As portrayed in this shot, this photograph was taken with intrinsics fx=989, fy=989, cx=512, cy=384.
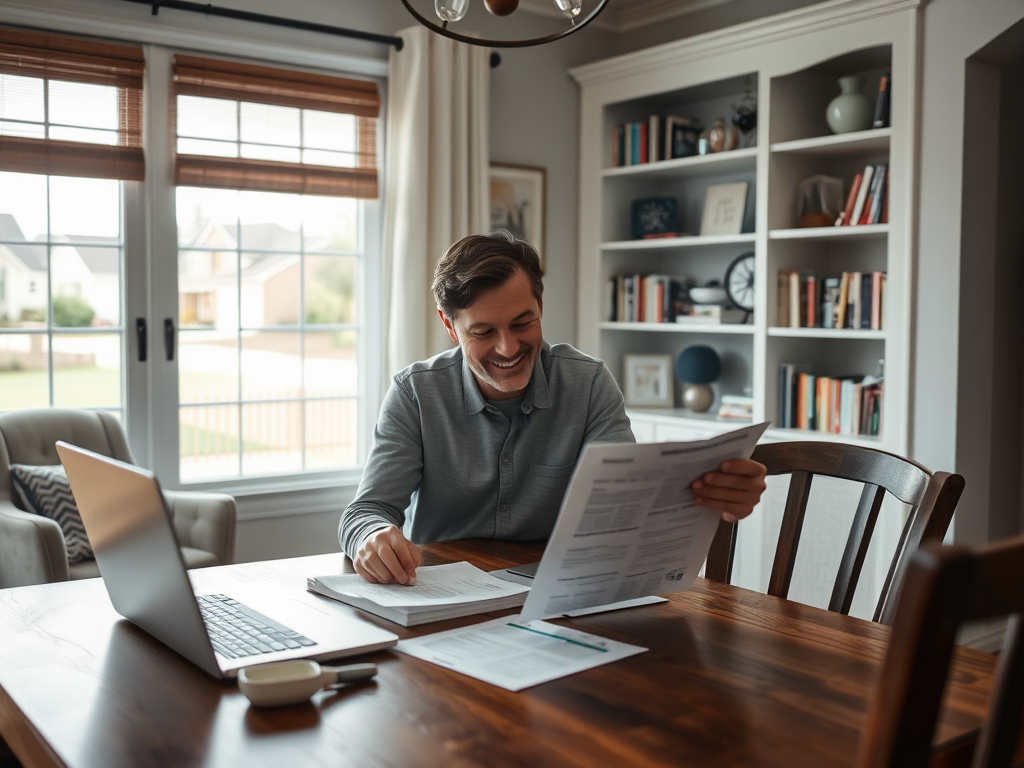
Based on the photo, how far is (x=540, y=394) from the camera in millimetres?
1997

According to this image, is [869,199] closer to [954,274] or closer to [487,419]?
[954,274]

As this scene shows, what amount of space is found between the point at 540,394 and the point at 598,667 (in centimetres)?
86

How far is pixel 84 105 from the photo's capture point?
10.9 ft

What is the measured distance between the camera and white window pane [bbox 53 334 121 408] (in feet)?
11.2

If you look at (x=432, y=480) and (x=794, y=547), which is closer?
(x=794, y=547)

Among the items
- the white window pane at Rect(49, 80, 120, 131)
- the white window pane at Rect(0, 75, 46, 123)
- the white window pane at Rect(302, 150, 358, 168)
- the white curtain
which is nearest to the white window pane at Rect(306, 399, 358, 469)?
the white curtain

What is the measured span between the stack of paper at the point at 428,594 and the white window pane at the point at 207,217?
7.78ft

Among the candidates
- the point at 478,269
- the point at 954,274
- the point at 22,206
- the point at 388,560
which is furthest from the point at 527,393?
the point at 22,206

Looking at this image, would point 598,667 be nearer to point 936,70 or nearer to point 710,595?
point 710,595

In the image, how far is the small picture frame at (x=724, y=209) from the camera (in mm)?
4070

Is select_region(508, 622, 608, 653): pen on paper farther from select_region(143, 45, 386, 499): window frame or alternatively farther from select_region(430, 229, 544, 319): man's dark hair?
select_region(143, 45, 386, 499): window frame

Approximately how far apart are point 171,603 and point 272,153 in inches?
112

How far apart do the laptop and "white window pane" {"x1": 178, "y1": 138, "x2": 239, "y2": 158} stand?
243cm

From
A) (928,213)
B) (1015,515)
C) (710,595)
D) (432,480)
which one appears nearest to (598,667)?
(710,595)
